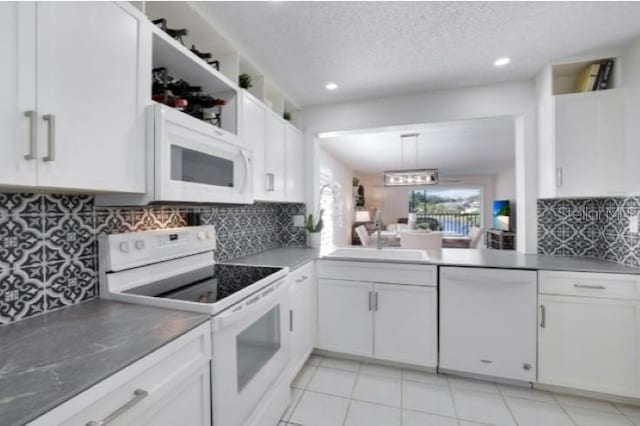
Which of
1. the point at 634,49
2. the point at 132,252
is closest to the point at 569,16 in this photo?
the point at 634,49

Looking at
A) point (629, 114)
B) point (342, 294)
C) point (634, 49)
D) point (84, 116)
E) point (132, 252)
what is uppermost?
point (634, 49)

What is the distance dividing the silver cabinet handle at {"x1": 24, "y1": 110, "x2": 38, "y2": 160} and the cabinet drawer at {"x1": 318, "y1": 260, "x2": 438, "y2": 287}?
1.84m

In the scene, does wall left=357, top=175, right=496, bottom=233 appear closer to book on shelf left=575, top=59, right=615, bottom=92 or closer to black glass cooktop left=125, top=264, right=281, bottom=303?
book on shelf left=575, top=59, right=615, bottom=92

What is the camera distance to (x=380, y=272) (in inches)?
85.3

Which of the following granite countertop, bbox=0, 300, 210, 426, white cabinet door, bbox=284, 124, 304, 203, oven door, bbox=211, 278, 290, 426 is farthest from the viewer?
white cabinet door, bbox=284, 124, 304, 203

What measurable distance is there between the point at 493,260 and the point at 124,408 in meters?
2.28

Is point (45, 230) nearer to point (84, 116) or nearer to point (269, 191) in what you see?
point (84, 116)

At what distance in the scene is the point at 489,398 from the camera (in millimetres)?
1844

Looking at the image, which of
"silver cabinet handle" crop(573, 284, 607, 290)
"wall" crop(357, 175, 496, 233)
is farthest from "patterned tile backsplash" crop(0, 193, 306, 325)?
"wall" crop(357, 175, 496, 233)

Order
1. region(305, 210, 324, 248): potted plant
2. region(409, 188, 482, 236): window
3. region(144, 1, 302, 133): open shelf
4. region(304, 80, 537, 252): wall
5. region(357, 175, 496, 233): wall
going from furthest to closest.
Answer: region(357, 175, 496, 233): wall → region(409, 188, 482, 236): window → region(305, 210, 324, 248): potted plant → region(304, 80, 537, 252): wall → region(144, 1, 302, 133): open shelf

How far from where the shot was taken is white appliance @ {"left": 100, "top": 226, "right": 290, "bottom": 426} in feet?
3.73

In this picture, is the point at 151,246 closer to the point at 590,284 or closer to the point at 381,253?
the point at 381,253

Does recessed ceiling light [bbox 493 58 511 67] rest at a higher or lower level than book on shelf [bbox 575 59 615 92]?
higher

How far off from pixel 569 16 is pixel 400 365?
8.20 feet
